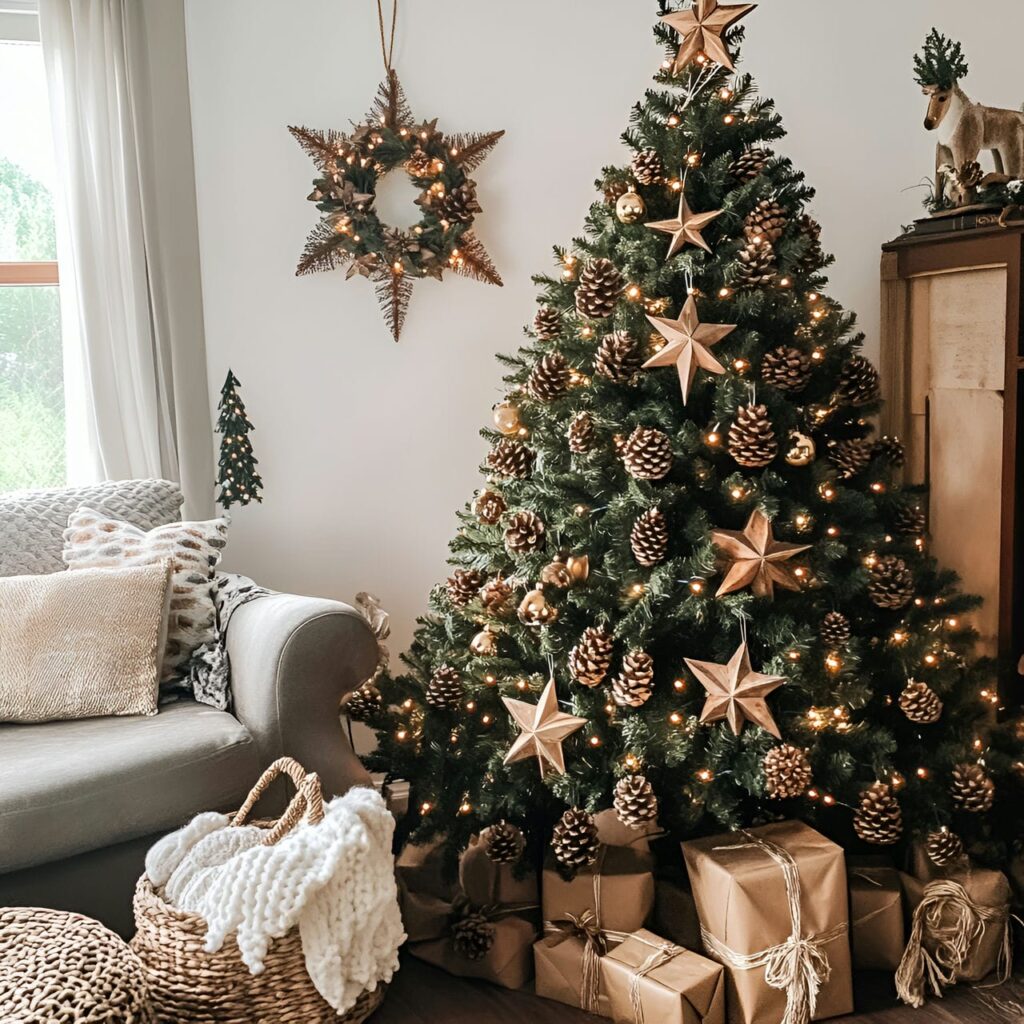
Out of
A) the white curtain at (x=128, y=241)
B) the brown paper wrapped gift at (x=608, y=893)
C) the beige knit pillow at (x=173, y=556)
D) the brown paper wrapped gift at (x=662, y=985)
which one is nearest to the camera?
the brown paper wrapped gift at (x=662, y=985)

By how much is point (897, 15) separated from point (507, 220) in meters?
1.27

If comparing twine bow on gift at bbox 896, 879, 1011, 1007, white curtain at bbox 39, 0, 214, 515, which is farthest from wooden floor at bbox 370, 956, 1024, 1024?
white curtain at bbox 39, 0, 214, 515

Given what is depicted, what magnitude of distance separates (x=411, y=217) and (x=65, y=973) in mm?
2056

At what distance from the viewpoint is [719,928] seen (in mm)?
1816

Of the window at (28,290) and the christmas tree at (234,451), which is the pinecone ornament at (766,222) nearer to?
the christmas tree at (234,451)

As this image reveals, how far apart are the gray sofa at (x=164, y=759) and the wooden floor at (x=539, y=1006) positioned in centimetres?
41

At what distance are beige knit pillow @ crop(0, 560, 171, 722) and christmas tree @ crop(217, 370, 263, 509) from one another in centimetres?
67

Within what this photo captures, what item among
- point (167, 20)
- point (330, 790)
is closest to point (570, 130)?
point (167, 20)

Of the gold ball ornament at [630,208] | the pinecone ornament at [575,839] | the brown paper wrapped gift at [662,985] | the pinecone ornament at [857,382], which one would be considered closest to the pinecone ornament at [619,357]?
the gold ball ornament at [630,208]

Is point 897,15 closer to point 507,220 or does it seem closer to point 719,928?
point 507,220

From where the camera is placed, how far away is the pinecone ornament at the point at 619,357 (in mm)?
1890

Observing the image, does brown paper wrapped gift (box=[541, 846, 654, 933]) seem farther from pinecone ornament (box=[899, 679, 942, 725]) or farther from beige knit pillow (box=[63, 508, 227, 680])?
beige knit pillow (box=[63, 508, 227, 680])

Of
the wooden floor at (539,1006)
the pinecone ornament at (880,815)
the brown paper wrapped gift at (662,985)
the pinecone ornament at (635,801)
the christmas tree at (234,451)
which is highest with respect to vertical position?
the christmas tree at (234,451)

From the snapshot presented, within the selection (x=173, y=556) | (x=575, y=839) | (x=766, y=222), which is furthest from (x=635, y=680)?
(x=173, y=556)
